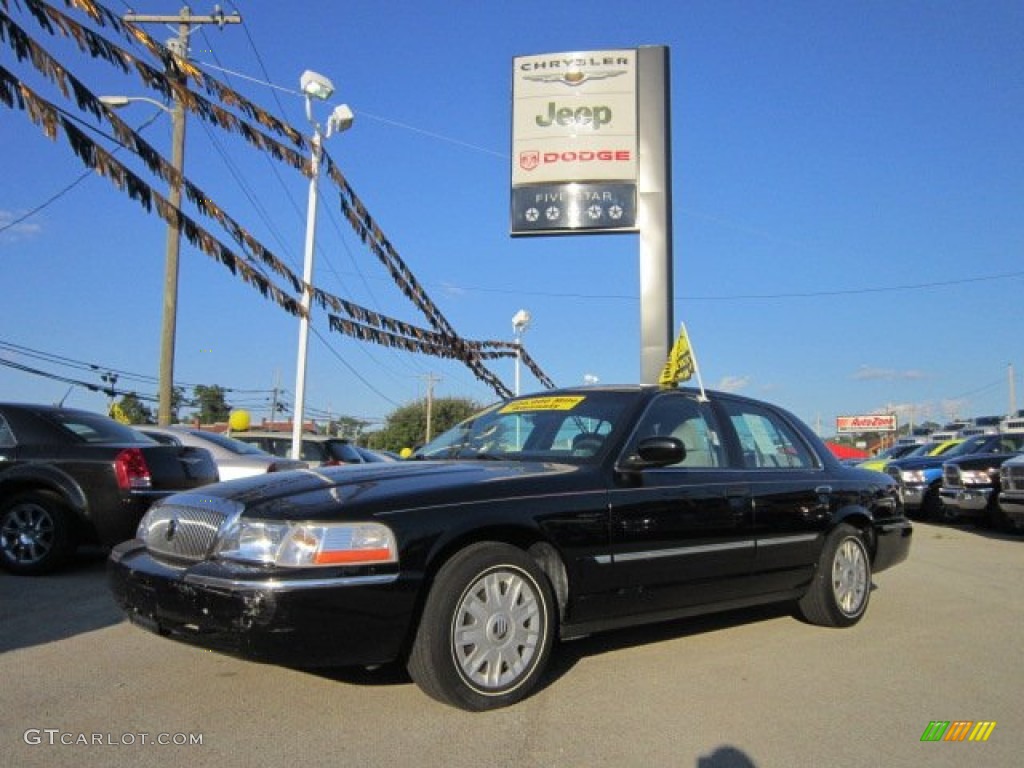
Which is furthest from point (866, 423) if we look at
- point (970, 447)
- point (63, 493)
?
point (63, 493)

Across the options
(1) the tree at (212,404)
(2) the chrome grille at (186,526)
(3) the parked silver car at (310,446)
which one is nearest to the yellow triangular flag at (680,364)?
(2) the chrome grille at (186,526)

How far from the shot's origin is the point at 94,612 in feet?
19.6

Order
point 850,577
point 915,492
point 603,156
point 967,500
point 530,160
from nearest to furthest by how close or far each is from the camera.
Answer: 1. point 850,577
2. point 967,500
3. point 603,156
4. point 530,160
5. point 915,492

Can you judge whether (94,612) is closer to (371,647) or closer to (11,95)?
(371,647)

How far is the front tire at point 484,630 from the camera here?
3.85m

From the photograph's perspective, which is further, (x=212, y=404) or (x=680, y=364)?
(x=212, y=404)

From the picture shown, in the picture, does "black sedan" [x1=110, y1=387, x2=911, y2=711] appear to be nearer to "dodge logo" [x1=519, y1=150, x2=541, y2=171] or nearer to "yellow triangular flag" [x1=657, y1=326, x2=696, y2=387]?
"yellow triangular flag" [x1=657, y1=326, x2=696, y2=387]

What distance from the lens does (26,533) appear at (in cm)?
733

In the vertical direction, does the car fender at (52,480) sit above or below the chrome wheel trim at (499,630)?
above

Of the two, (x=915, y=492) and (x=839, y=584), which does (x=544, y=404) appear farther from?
(x=915, y=492)

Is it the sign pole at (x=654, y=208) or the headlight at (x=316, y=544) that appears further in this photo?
the sign pole at (x=654, y=208)

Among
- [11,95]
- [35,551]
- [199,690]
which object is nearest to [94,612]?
[35,551]

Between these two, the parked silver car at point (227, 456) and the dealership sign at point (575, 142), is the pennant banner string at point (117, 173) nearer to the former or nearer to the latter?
the parked silver car at point (227, 456)

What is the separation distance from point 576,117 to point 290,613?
11779 mm
